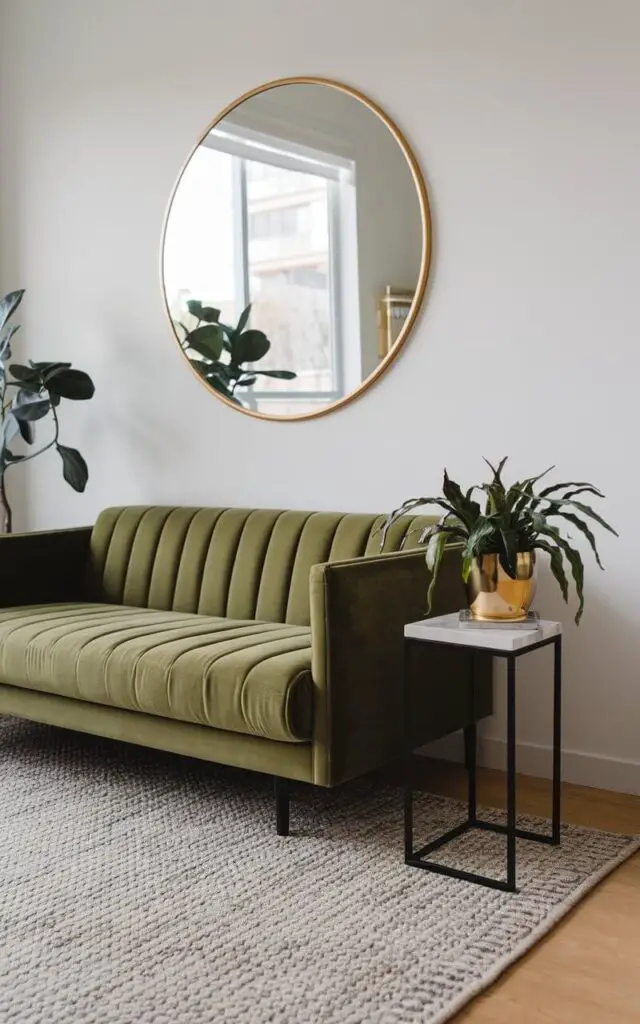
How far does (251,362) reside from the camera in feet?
12.1

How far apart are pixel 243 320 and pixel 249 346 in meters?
0.09

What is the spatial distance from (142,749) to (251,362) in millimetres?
1330

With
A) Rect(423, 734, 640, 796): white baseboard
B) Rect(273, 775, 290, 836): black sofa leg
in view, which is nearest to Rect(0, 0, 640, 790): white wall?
Rect(423, 734, 640, 796): white baseboard

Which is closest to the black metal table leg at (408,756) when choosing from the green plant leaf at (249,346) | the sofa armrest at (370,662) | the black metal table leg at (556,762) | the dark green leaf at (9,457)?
the sofa armrest at (370,662)

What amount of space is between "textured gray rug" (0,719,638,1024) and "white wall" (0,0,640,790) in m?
0.74

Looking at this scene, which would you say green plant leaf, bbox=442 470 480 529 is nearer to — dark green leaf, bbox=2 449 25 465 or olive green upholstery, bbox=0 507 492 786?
olive green upholstery, bbox=0 507 492 786

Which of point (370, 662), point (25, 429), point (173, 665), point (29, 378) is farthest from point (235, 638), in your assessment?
point (29, 378)

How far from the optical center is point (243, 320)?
146 inches

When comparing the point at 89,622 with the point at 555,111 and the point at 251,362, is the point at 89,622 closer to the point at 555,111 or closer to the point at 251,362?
the point at 251,362

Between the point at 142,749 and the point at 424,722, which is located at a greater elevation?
the point at 424,722

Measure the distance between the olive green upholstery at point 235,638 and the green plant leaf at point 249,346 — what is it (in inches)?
21.3

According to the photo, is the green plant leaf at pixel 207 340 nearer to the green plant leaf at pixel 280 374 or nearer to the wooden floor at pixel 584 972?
the green plant leaf at pixel 280 374

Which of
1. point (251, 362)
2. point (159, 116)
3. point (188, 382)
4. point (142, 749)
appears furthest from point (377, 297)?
point (142, 749)

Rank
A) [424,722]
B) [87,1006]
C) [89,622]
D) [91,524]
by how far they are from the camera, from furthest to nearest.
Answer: [91,524] < [89,622] < [424,722] < [87,1006]
